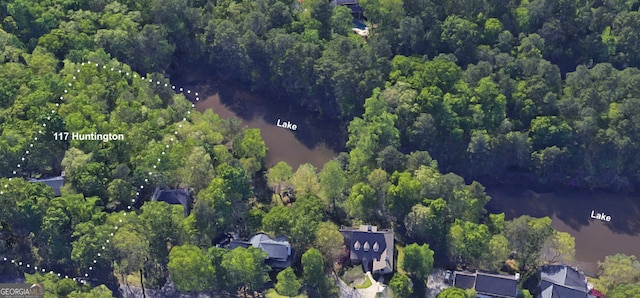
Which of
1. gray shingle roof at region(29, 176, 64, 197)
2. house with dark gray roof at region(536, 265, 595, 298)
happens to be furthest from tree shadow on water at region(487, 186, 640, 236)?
gray shingle roof at region(29, 176, 64, 197)

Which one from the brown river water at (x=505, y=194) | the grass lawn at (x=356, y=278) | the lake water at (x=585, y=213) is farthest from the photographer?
the brown river water at (x=505, y=194)

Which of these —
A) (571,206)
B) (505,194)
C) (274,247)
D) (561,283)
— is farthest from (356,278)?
(571,206)

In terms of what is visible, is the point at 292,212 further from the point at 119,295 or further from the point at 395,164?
the point at 119,295

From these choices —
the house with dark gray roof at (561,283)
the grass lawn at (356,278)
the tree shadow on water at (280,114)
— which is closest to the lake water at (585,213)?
the house with dark gray roof at (561,283)

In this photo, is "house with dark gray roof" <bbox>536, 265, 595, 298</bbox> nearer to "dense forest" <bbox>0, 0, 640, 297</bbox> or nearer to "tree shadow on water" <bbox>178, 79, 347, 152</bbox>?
"dense forest" <bbox>0, 0, 640, 297</bbox>

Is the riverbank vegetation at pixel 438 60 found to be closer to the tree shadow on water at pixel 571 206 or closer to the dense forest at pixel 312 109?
the dense forest at pixel 312 109

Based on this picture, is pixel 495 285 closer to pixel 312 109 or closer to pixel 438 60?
pixel 438 60
